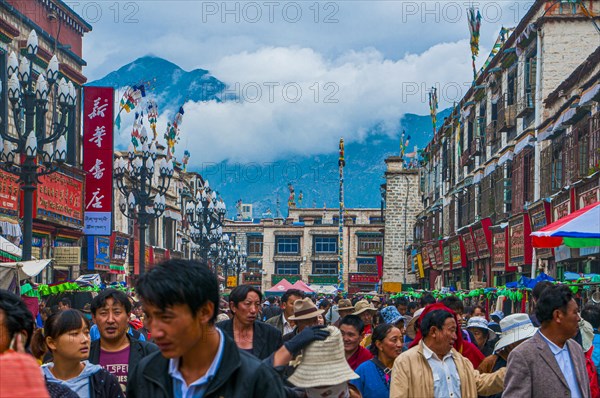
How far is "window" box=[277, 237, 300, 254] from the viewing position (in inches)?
3587

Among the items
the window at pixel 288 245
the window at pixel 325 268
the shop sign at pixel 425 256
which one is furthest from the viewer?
the window at pixel 288 245

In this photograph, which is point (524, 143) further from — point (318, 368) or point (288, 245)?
point (288, 245)

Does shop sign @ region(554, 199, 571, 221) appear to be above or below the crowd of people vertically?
above

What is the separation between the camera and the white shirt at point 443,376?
6.20m


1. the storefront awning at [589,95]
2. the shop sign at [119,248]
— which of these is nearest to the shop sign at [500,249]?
the storefront awning at [589,95]

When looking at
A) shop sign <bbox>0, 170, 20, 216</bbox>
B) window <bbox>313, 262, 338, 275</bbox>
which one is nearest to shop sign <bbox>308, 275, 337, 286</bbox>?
window <bbox>313, 262, 338, 275</bbox>

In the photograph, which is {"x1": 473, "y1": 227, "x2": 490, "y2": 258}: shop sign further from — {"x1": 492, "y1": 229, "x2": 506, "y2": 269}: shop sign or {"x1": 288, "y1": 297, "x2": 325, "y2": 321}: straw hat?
{"x1": 288, "y1": 297, "x2": 325, "y2": 321}: straw hat

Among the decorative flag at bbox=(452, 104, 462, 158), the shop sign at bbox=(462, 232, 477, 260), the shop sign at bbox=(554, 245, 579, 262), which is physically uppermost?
the decorative flag at bbox=(452, 104, 462, 158)

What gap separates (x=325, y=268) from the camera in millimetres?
90750

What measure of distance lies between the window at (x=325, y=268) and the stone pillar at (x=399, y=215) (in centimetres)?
2433

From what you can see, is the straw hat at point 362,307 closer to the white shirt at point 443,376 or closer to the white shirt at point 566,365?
the white shirt at point 443,376

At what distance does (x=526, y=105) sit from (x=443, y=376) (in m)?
23.7

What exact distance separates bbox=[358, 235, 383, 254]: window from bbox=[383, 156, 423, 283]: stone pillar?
2226cm

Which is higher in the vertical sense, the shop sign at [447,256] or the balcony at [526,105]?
the balcony at [526,105]
